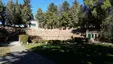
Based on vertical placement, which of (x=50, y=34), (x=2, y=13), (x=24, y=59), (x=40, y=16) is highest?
(x=2, y=13)

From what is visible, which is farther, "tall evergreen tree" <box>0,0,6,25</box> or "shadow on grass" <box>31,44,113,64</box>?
"tall evergreen tree" <box>0,0,6,25</box>

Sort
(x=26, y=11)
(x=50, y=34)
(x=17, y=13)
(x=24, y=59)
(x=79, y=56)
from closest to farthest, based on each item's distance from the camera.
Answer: (x=24, y=59), (x=79, y=56), (x=50, y=34), (x=17, y=13), (x=26, y=11)

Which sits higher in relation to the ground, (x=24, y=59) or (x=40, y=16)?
(x=40, y=16)

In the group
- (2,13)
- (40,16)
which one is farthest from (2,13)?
(40,16)

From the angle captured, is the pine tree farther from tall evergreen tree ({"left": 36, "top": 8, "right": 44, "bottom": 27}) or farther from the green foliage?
tall evergreen tree ({"left": 36, "top": 8, "right": 44, "bottom": 27})

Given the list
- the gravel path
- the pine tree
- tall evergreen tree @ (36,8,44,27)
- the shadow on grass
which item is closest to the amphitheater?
the pine tree

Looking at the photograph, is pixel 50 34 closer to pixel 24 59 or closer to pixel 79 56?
pixel 79 56

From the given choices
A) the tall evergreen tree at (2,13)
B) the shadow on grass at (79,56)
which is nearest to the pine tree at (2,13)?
the tall evergreen tree at (2,13)

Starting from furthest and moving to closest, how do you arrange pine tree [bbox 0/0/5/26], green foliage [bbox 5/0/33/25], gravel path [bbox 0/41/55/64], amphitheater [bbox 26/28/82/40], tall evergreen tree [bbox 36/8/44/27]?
tall evergreen tree [bbox 36/8/44/27] < pine tree [bbox 0/0/5/26] < green foliage [bbox 5/0/33/25] < amphitheater [bbox 26/28/82/40] < gravel path [bbox 0/41/55/64]

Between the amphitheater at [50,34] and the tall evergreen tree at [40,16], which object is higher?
the tall evergreen tree at [40,16]

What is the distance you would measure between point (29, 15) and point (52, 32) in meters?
13.8

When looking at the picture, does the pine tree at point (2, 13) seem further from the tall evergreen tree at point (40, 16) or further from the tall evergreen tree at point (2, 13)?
the tall evergreen tree at point (40, 16)

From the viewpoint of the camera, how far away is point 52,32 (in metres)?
51.5

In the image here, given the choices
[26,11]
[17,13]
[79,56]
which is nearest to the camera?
[79,56]
